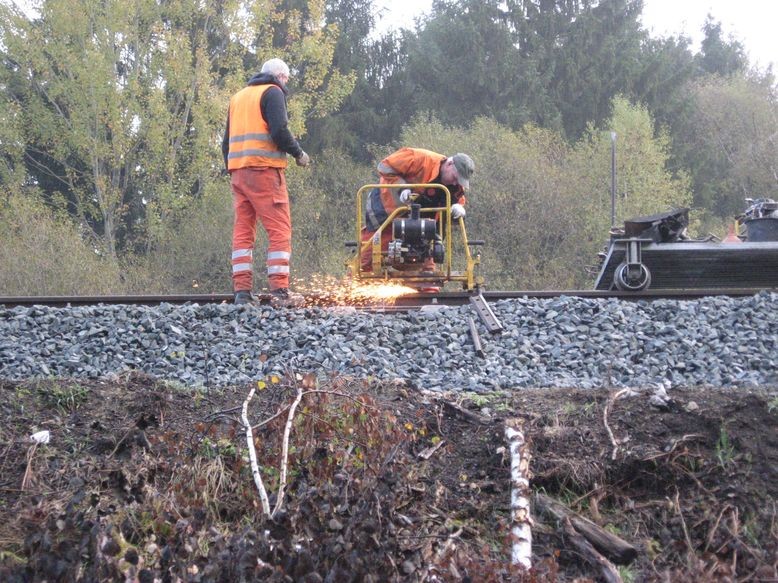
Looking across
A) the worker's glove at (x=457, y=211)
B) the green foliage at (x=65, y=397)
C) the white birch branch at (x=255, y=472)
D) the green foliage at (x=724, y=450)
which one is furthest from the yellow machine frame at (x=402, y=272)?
the white birch branch at (x=255, y=472)

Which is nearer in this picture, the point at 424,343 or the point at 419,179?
the point at 424,343

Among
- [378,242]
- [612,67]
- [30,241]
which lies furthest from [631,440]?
[612,67]

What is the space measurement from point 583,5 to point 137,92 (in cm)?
2224

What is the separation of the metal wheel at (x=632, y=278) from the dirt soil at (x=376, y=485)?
155 inches

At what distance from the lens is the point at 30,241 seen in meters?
17.7

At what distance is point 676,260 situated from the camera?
9836mm

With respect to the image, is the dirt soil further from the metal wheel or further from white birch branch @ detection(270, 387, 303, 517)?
the metal wheel

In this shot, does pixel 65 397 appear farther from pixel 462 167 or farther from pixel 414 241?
pixel 462 167

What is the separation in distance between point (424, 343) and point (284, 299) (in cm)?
189

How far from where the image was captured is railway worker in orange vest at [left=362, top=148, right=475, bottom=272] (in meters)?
10.2

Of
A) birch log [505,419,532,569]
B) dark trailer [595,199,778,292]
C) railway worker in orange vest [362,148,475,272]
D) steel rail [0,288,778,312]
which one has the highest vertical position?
railway worker in orange vest [362,148,475,272]

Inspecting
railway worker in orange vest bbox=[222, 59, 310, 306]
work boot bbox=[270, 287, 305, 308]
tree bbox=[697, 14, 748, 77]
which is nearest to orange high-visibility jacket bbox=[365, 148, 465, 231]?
railway worker in orange vest bbox=[222, 59, 310, 306]

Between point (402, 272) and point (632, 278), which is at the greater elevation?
point (402, 272)

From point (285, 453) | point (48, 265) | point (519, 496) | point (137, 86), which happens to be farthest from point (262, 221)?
point (137, 86)
